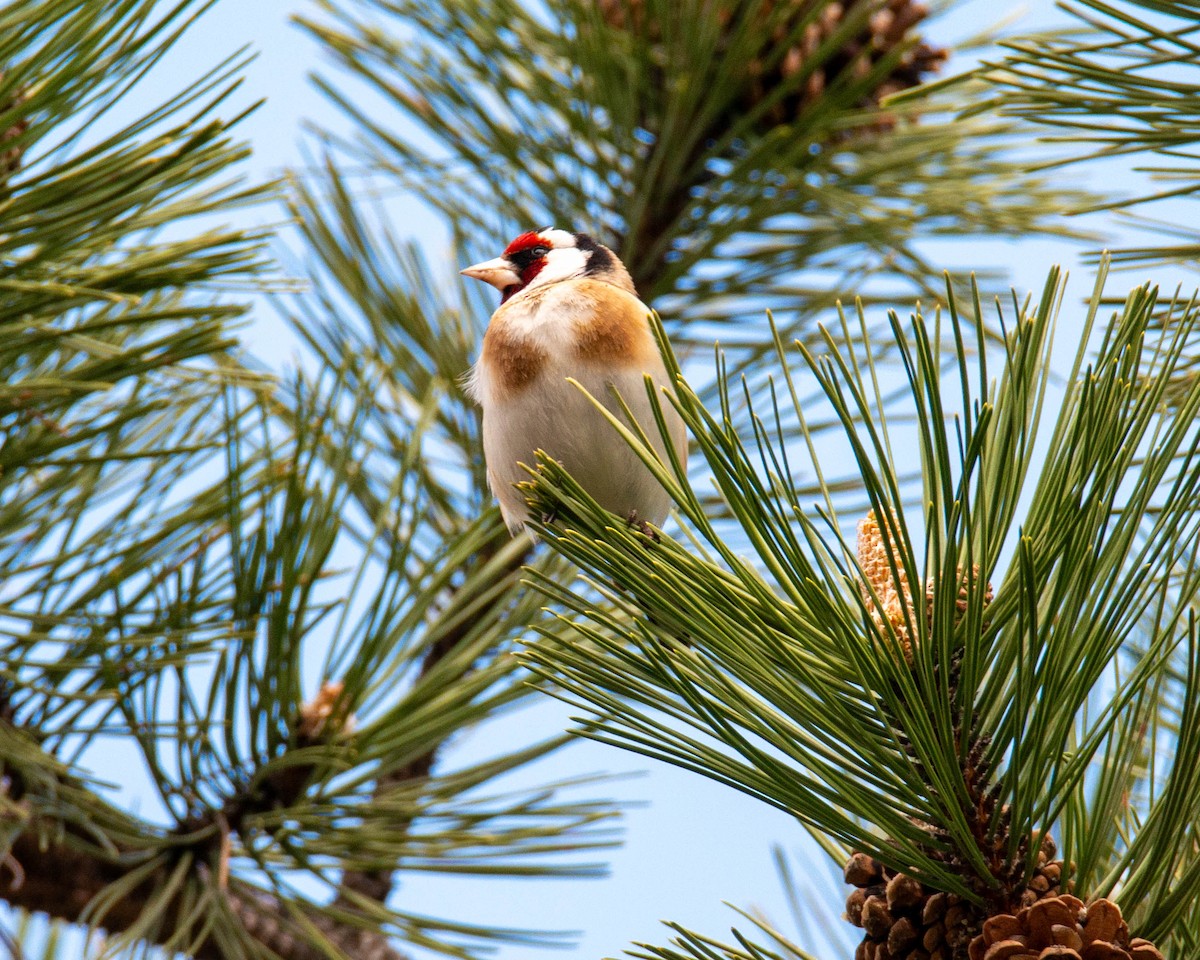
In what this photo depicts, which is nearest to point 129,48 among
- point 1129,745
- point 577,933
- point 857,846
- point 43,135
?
point 43,135

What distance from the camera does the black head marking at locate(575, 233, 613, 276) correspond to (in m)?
2.10

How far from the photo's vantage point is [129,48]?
49.2 inches

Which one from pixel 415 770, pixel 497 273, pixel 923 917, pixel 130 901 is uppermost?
pixel 497 273

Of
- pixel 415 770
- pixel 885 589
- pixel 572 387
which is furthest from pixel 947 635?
pixel 415 770

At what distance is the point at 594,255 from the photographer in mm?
2158

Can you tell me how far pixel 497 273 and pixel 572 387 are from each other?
0.51m

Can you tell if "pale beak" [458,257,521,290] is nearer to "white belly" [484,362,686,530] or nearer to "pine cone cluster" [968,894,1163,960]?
"white belly" [484,362,686,530]

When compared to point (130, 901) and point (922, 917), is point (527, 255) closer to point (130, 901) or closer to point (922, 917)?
point (130, 901)

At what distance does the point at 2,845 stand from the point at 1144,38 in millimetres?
1403

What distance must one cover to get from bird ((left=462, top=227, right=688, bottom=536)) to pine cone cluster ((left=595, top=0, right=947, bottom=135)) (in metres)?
0.43

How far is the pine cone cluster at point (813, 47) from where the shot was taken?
209 cm

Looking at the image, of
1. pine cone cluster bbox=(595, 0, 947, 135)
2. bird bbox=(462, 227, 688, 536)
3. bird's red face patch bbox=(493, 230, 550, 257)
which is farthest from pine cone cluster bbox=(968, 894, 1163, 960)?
bird's red face patch bbox=(493, 230, 550, 257)

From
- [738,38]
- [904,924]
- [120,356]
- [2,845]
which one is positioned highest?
[738,38]

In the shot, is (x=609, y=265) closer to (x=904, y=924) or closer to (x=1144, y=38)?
(x=1144, y=38)
